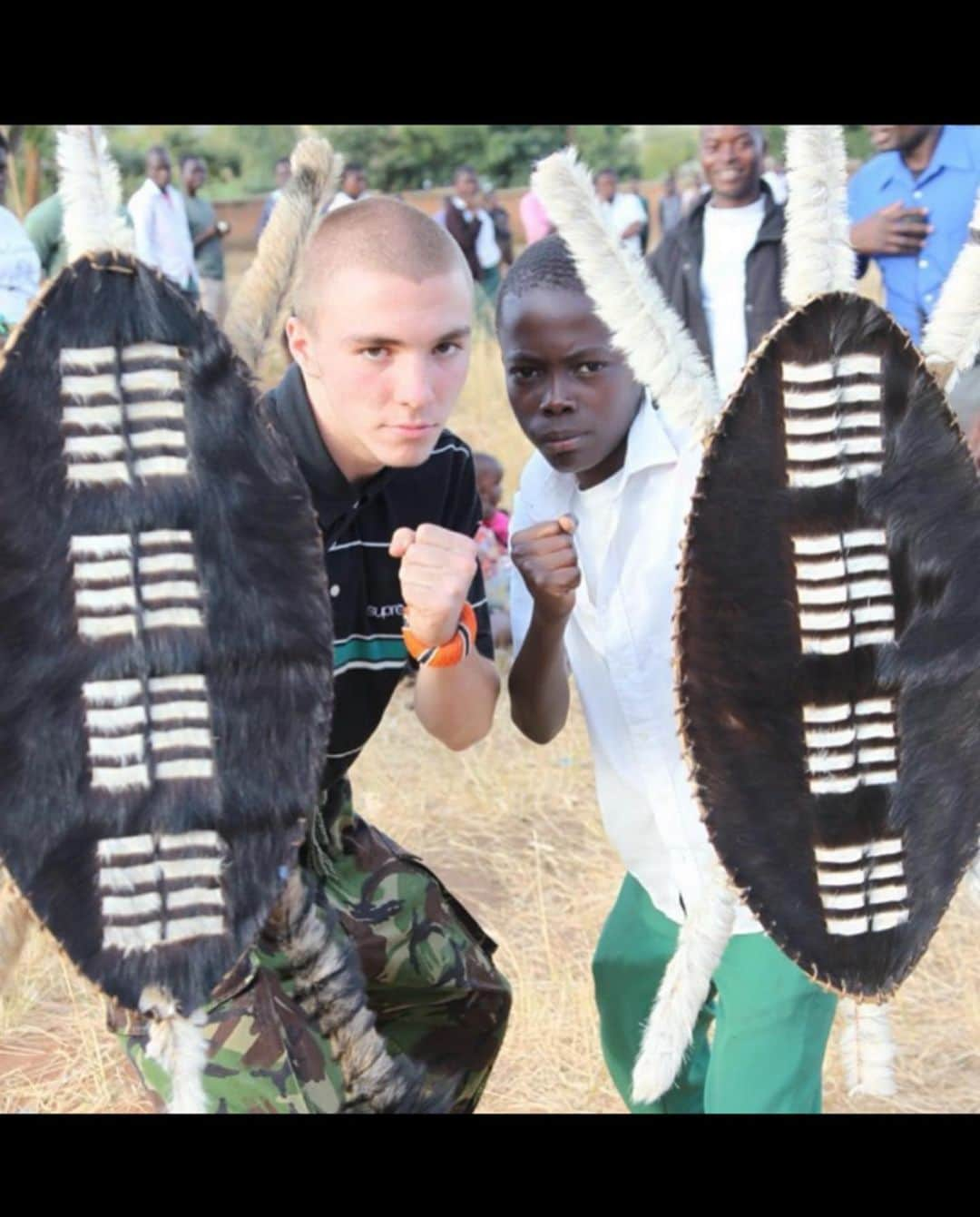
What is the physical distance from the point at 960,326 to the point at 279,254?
0.94 meters

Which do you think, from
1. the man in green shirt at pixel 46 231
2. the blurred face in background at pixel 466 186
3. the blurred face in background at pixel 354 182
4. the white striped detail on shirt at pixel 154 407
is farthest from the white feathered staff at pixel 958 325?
the blurred face in background at pixel 466 186

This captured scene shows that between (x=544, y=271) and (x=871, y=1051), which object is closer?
(x=871, y=1051)

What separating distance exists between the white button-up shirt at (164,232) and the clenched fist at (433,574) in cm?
624

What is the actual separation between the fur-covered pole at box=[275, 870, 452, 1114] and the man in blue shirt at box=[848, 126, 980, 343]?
3.56m

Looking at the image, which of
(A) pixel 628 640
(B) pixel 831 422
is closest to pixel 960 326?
(B) pixel 831 422

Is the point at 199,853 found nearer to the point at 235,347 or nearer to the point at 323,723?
the point at 323,723

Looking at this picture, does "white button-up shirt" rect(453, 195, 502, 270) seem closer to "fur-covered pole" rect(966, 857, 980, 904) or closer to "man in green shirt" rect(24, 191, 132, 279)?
"man in green shirt" rect(24, 191, 132, 279)

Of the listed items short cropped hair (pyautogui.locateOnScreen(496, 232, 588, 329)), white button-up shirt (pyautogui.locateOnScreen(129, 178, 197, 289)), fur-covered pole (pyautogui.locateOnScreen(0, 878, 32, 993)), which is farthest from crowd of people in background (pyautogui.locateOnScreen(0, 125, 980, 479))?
fur-covered pole (pyautogui.locateOnScreen(0, 878, 32, 993))

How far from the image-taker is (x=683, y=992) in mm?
2105

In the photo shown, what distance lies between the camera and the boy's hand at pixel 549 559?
91.1 inches

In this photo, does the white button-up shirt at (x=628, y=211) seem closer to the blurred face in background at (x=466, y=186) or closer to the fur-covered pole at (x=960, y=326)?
the blurred face in background at (x=466, y=186)

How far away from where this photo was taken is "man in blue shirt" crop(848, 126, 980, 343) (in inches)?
205

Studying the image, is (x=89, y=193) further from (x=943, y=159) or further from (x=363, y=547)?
(x=943, y=159)

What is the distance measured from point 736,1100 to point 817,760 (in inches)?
26.2
